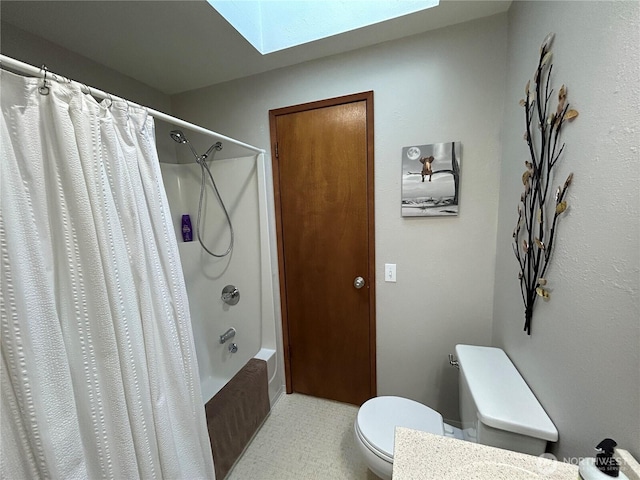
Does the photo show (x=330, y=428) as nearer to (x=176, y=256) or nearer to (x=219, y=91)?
(x=176, y=256)

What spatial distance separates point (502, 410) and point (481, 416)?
3.1 inches

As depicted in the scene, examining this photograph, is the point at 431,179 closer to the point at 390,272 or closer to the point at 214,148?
the point at 390,272

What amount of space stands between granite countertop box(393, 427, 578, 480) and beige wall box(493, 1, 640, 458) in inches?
6.5

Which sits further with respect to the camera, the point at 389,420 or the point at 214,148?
the point at 214,148

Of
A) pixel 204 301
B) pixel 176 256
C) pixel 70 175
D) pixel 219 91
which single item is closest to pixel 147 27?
pixel 219 91

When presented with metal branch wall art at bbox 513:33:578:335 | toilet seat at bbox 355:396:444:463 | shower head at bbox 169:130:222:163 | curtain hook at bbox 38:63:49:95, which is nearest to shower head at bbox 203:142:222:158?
shower head at bbox 169:130:222:163

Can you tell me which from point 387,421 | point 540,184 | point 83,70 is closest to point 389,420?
point 387,421

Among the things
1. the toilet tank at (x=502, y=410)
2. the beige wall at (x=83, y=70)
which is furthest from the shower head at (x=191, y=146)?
the toilet tank at (x=502, y=410)

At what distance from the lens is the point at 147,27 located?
1.23 meters

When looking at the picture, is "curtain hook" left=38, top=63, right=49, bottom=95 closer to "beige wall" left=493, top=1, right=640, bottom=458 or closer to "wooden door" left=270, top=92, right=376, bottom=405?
"wooden door" left=270, top=92, right=376, bottom=405

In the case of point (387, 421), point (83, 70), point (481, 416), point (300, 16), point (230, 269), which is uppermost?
point (300, 16)

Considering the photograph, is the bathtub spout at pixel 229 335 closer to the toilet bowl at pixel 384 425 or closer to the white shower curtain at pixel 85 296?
the white shower curtain at pixel 85 296

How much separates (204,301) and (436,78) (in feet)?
7.27

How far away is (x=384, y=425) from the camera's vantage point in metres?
1.17
